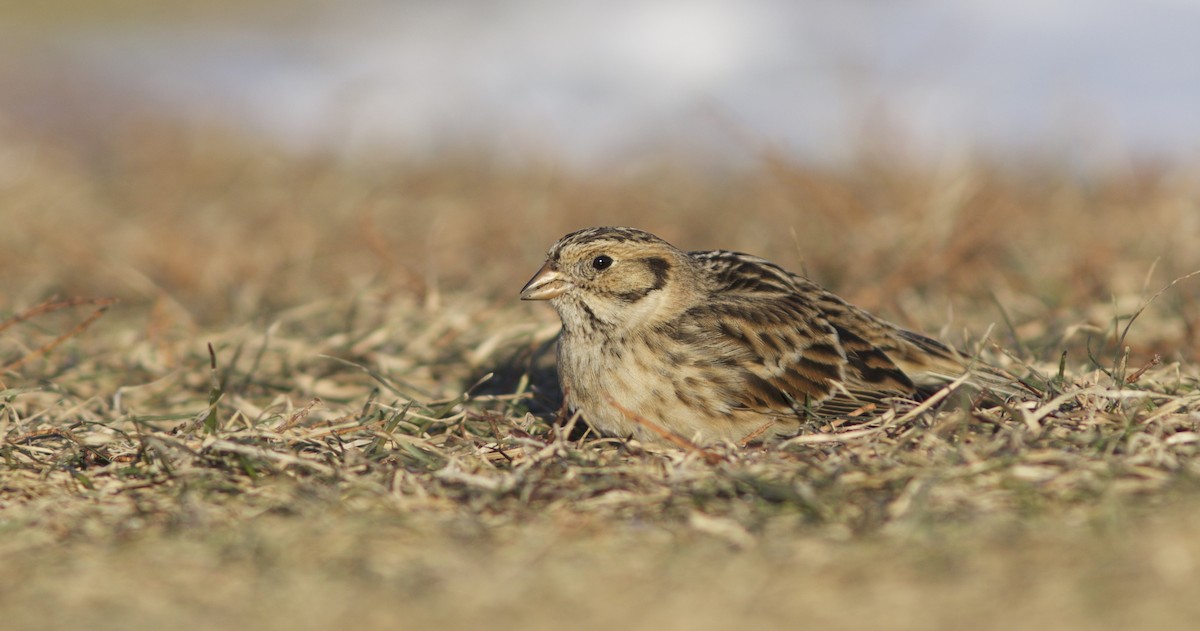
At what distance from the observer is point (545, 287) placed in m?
4.52

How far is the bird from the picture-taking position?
4.20 meters

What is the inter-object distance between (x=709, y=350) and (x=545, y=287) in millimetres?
635

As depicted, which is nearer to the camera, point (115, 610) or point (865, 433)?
point (115, 610)

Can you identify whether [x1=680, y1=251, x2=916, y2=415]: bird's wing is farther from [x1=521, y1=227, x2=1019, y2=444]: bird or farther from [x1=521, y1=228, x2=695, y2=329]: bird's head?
[x1=521, y1=228, x2=695, y2=329]: bird's head

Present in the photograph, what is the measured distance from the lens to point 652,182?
34.5ft

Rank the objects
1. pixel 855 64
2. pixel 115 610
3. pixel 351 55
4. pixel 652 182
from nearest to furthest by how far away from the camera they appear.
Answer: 1. pixel 115 610
2. pixel 855 64
3. pixel 652 182
4. pixel 351 55

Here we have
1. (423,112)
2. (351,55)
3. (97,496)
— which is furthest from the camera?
(351,55)

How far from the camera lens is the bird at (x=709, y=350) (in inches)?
165

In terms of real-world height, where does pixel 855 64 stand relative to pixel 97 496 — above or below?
above

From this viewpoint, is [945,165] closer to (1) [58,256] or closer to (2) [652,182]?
(2) [652,182]

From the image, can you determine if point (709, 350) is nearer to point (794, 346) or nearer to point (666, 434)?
point (794, 346)

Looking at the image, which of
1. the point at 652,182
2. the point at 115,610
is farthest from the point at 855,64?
the point at 115,610

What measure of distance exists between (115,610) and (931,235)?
199 inches

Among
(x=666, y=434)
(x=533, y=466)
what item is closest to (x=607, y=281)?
(x=666, y=434)
